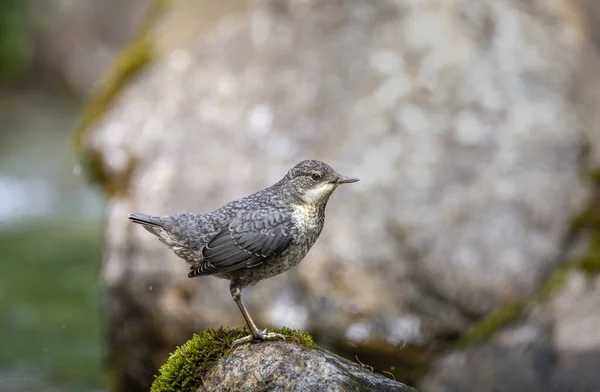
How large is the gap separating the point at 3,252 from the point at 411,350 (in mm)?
7613

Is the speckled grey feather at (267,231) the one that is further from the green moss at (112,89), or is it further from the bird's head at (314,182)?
the green moss at (112,89)

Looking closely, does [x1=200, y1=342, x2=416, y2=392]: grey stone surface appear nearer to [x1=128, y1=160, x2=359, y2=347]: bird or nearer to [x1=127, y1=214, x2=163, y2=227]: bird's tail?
[x1=128, y1=160, x2=359, y2=347]: bird

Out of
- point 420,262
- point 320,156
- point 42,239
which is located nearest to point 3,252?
point 42,239

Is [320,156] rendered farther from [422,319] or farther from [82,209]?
[82,209]

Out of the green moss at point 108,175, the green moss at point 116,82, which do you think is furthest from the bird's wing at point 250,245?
the green moss at point 116,82

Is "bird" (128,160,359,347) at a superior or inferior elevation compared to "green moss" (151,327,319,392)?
superior

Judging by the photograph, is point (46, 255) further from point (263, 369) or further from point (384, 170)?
point (263, 369)

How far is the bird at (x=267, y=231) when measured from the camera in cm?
376

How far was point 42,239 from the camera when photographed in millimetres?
12250

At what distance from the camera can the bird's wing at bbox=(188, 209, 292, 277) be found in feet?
12.3

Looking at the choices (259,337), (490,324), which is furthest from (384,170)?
(259,337)

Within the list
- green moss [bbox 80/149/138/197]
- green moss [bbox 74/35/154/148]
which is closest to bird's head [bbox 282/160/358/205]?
green moss [bbox 80/149/138/197]

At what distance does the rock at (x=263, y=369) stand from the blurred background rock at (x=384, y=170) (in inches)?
91.2

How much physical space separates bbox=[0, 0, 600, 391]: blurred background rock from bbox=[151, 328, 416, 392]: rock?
91.2 inches
